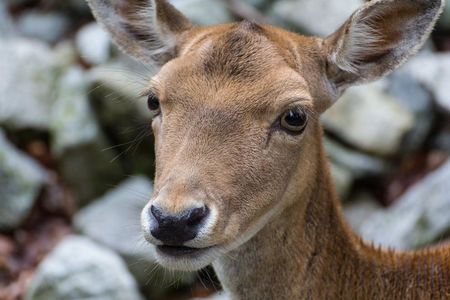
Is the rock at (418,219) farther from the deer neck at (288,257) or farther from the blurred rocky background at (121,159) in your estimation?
the deer neck at (288,257)

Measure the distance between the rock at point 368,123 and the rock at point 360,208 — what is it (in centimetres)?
60

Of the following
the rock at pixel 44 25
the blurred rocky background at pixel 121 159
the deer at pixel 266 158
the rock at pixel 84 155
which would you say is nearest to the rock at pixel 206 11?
the blurred rocky background at pixel 121 159

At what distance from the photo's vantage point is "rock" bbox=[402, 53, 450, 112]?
12734 millimetres

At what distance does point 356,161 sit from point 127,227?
307cm

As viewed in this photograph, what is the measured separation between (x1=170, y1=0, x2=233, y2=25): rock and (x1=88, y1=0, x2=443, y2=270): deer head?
22.1 feet

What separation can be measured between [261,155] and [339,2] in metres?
8.70

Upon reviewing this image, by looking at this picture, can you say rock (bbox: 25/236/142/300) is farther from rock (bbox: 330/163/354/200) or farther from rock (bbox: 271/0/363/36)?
rock (bbox: 271/0/363/36)

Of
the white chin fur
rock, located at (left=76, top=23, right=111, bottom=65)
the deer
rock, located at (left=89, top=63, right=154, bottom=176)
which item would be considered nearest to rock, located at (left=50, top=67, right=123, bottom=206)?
rock, located at (left=89, top=63, right=154, bottom=176)

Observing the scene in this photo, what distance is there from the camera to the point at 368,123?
12.3 meters

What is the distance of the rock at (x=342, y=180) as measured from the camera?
11.9m

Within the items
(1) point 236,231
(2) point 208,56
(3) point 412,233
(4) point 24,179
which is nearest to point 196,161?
(1) point 236,231

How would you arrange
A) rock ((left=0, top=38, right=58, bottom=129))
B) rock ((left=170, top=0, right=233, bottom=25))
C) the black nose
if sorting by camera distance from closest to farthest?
the black nose → rock ((left=170, top=0, right=233, bottom=25)) → rock ((left=0, top=38, right=58, bottom=129))

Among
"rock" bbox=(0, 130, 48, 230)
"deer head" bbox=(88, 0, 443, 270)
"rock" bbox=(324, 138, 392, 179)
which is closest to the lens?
"deer head" bbox=(88, 0, 443, 270)

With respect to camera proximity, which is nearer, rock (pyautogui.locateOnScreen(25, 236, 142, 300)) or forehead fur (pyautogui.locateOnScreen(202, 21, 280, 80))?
forehead fur (pyautogui.locateOnScreen(202, 21, 280, 80))
